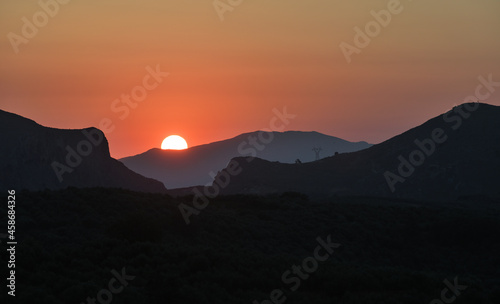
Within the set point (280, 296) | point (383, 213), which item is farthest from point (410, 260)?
point (280, 296)

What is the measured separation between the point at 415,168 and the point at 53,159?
64219mm

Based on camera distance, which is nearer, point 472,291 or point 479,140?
point 472,291

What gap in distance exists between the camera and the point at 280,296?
27812mm

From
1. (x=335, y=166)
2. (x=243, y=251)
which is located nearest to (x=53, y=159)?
(x=335, y=166)

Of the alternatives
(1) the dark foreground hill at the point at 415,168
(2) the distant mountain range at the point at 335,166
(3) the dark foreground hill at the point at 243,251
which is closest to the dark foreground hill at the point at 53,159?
(2) the distant mountain range at the point at 335,166

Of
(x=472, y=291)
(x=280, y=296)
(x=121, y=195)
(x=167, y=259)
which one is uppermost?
(x=121, y=195)

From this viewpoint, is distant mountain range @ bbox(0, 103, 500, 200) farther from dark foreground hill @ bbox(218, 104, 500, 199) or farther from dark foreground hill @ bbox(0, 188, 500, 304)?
dark foreground hill @ bbox(0, 188, 500, 304)

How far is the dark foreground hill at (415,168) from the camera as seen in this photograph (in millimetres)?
125000

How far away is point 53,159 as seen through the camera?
116 m

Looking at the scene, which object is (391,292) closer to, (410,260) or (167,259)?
(167,259)

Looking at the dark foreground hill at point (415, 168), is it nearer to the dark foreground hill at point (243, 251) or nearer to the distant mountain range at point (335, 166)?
the distant mountain range at point (335, 166)

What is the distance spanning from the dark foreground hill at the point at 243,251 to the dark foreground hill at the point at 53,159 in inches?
2269

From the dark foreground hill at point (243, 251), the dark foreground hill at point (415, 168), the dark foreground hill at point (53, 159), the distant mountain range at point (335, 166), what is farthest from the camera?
the dark foreground hill at point (415, 168)

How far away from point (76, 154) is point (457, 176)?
6331cm
